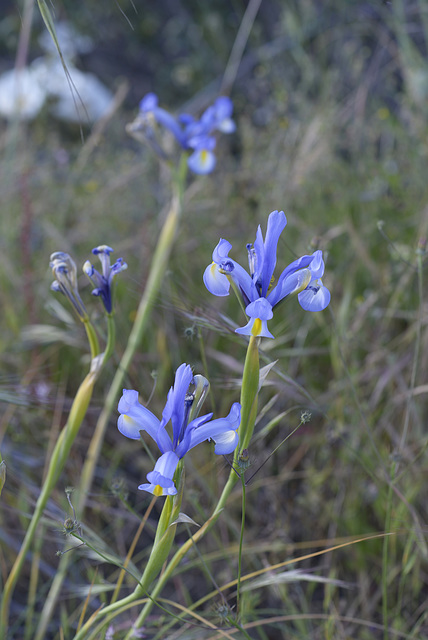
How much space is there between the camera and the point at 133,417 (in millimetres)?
747

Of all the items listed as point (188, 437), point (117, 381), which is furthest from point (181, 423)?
point (117, 381)

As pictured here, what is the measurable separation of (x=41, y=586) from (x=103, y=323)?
881 millimetres

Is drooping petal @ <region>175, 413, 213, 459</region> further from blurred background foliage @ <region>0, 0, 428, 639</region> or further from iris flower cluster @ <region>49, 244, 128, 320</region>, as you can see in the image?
iris flower cluster @ <region>49, 244, 128, 320</region>

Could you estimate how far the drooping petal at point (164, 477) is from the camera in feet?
2.17

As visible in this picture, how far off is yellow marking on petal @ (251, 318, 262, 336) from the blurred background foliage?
183mm

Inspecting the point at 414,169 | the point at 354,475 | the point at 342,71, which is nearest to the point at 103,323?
the point at 354,475

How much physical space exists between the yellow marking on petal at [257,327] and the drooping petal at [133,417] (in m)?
0.17

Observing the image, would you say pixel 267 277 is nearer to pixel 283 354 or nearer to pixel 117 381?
pixel 117 381

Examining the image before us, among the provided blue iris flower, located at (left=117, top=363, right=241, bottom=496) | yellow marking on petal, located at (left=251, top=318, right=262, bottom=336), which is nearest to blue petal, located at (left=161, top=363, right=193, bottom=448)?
blue iris flower, located at (left=117, top=363, right=241, bottom=496)

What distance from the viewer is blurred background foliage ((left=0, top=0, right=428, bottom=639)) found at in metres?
1.36

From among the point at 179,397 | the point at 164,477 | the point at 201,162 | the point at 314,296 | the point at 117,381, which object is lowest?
the point at 164,477

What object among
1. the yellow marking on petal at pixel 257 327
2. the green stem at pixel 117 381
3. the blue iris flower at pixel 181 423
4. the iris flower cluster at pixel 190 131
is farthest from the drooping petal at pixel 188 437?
the iris flower cluster at pixel 190 131

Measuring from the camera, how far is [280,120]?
327 cm

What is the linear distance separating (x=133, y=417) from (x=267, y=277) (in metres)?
0.27
